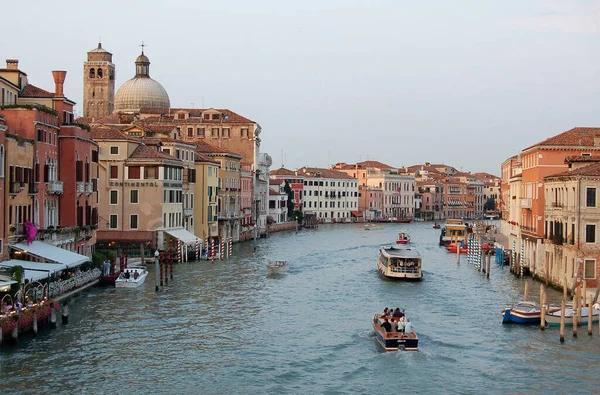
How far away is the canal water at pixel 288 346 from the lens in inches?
704

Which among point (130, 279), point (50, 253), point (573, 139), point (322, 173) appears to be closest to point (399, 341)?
point (50, 253)

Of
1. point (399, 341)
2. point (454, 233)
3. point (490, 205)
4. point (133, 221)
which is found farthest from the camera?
point (490, 205)

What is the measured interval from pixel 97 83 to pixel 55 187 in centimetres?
5187

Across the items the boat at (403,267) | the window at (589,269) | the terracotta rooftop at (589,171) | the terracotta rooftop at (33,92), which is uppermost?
the terracotta rooftop at (33,92)

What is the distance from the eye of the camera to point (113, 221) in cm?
4062

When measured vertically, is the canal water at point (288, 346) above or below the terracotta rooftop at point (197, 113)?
below

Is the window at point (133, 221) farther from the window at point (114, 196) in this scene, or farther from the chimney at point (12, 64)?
the chimney at point (12, 64)

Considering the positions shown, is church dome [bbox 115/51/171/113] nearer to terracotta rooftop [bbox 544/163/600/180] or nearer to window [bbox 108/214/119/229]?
window [bbox 108/214/119/229]

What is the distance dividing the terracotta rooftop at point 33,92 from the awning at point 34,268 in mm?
7292

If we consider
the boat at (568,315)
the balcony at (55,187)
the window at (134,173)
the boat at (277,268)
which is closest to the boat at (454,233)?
the boat at (277,268)

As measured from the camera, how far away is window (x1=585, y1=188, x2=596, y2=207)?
27.2 m

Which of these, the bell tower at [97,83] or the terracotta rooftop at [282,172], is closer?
the bell tower at [97,83]

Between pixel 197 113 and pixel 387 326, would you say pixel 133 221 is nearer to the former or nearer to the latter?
pixel 387 326

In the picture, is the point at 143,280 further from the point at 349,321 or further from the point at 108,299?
the point at 349,321
